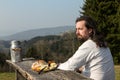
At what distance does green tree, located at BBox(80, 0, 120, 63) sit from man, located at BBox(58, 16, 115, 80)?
25067 mm

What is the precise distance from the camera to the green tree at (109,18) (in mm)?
29469

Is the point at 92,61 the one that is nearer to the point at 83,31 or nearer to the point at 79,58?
the point at 79,58

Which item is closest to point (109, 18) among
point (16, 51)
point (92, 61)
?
point (16, 51)

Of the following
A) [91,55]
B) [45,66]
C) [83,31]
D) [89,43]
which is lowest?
[45,66]

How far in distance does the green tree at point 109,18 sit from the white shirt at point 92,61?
2506 centimetres

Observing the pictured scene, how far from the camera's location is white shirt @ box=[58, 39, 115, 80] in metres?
4.19

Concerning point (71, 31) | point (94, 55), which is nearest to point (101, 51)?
point (94, 55)

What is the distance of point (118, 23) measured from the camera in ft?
95.3

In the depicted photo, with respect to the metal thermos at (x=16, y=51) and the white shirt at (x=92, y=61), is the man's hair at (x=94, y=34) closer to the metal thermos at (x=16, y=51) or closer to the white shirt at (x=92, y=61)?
the white shirt at (x=92, y=61)

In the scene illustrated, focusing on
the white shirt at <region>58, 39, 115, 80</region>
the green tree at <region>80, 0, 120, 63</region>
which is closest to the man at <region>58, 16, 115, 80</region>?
the white shirt at <region>58, 39, 115, 80</region>

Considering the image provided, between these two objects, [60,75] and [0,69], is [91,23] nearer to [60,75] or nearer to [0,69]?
[60,75]

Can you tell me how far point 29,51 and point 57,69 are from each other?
19618 millimetres

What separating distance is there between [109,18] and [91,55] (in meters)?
25.7

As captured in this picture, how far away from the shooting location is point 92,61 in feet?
14.0
